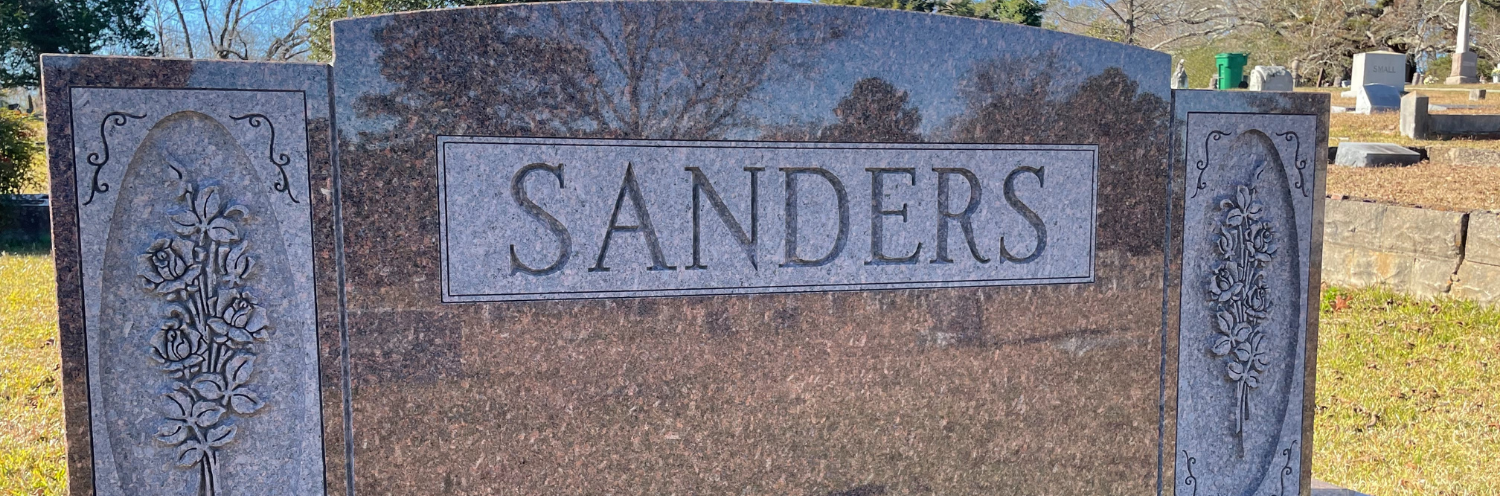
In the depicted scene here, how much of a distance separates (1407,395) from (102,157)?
5437mm

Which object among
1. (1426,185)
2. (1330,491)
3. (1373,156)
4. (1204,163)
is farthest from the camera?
(1373,156)

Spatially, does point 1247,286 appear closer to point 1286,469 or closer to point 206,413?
point 1286,469

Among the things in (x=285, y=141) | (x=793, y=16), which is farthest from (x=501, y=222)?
(x=793, y=16)

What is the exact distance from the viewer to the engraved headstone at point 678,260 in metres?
2.18

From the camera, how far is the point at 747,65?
245cm

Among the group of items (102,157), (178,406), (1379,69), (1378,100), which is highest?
(1379,69)

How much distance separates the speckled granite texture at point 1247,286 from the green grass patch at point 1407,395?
1079mm

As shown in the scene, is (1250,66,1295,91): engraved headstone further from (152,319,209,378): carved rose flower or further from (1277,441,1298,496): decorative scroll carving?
(152,319,209,378): carved rose flower

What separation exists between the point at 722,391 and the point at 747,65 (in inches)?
31.5

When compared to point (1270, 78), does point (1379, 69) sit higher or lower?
higher

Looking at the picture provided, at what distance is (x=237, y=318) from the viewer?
7.28 feet

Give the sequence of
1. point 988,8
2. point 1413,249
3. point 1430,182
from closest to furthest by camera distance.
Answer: point 1413,249
point 1430,182
point 988,8

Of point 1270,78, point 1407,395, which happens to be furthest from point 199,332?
point 1270,78

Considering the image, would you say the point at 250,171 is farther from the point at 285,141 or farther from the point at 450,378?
the point at 450,378
